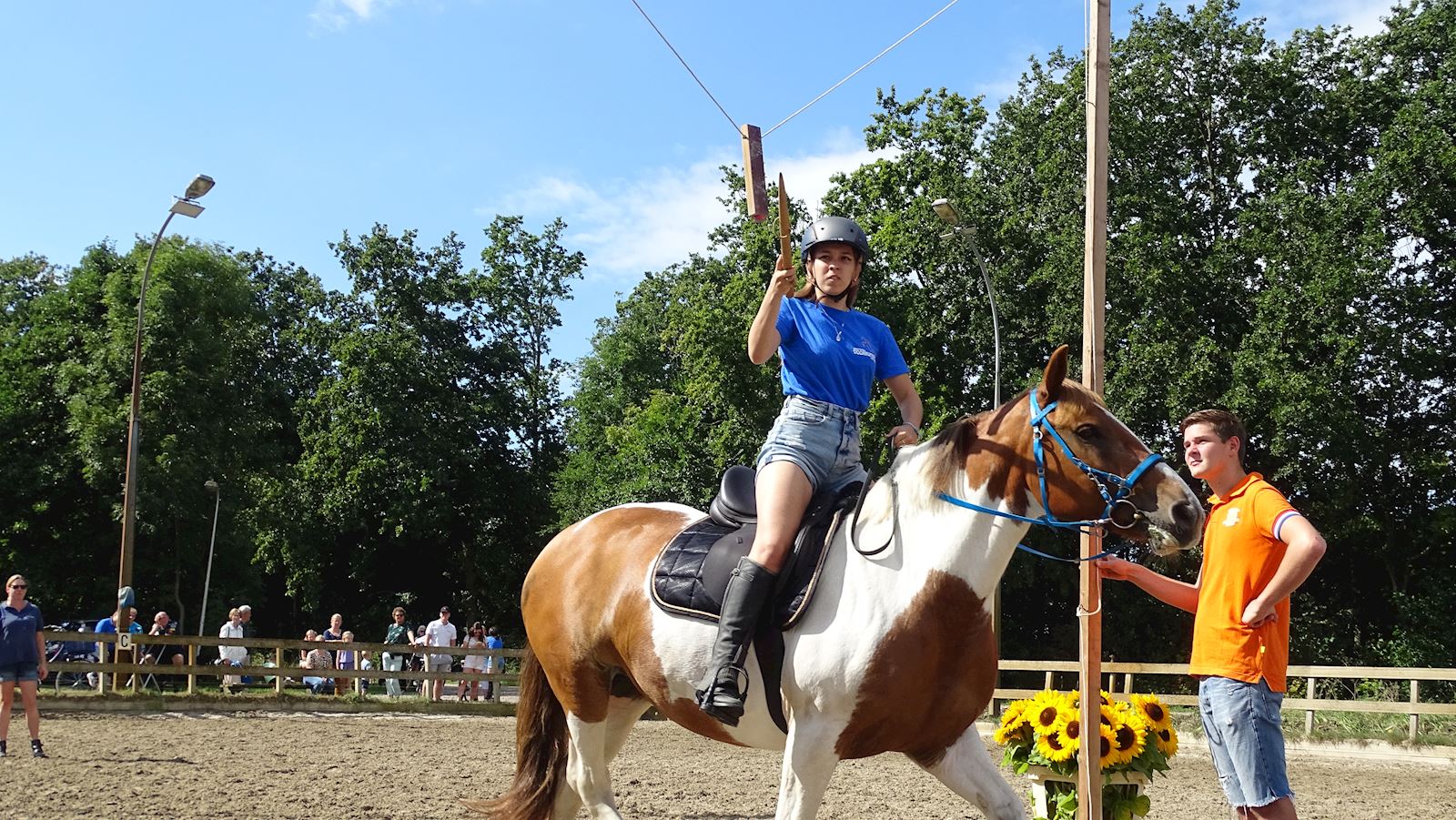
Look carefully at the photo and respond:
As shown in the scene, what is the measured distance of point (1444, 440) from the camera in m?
27.0

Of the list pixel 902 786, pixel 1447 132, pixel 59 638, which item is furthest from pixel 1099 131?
pixel 1447 132

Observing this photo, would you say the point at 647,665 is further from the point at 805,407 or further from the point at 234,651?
the point at 234,651

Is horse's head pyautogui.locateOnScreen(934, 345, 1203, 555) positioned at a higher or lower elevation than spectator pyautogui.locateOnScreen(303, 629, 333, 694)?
higher

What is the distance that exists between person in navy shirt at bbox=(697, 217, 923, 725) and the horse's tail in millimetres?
1645

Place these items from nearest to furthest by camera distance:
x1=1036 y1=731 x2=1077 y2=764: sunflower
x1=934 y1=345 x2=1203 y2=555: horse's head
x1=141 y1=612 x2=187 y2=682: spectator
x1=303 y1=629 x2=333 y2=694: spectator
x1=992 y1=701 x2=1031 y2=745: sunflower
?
x1=934 y1=345 x2=1203 y2=555: horse's head < x1=1036 y1=731 x2=1077 y2=764: sunflower < x1=992 y1=701 x2=1031 y2=745: sunflower < x1=141 y1=612 x2=187 y2=682: spectator < x1=303 y1=629 x2=333 y2=694: spectator

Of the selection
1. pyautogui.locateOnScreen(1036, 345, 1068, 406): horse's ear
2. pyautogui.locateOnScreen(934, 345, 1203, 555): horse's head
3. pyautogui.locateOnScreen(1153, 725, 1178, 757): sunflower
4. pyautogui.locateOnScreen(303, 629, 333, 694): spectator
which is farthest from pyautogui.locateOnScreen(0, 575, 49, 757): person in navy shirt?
pyautogui.locateOnScreen(1036, 345, 1068, 406): horse's ear

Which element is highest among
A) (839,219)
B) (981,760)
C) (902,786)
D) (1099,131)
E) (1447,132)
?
(1447,132)

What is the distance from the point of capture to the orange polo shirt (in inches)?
173

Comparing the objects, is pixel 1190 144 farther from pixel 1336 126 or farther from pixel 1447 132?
pixel 1447 132

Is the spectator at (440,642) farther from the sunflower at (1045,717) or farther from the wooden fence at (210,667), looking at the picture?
the sunflower at (1045,717)

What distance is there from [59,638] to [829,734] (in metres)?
19.6

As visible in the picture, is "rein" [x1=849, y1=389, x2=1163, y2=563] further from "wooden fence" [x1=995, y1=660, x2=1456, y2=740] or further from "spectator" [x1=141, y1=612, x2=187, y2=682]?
"spectator" [x1=141, y1=612, x2=187, y2=682]

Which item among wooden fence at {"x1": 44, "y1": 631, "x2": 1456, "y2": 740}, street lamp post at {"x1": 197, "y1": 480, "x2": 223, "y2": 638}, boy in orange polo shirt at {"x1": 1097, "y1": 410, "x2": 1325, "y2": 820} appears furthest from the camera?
street lamp post at {"x1": 197, "y1": 480, "x2": 223, "y2": 638}

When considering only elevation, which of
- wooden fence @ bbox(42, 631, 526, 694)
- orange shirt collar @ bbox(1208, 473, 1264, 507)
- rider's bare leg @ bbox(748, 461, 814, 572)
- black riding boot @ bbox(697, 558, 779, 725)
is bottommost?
wooden fence @ bbox(42, 631, 526, 694)
